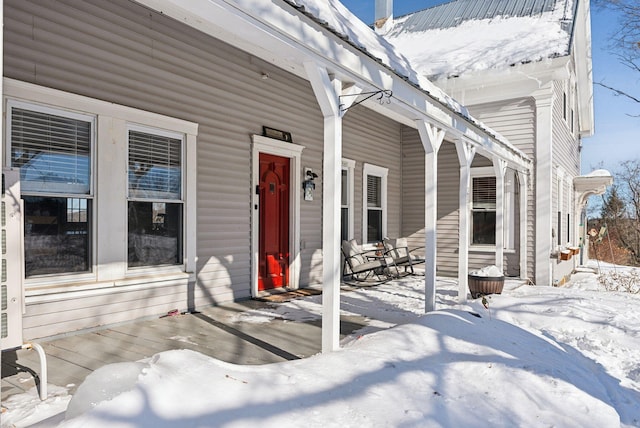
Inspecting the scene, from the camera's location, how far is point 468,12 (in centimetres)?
1116

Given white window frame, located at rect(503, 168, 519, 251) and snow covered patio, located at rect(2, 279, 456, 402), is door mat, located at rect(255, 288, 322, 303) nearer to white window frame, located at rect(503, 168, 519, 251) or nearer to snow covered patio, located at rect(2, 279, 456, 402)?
snow covered patio, located at rect(2, 279, 456, 402)

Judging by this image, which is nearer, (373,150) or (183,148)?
(183,148)

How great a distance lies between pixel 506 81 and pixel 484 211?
8.34 ft

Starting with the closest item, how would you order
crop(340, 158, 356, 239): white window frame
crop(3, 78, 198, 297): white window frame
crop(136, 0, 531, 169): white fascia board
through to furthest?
1. crop(136, 0, 531, 169): white fascia board
2. crop(3, 78, 198, 297): white window frame
3. crop(340, 158, 356, 239): white window frame

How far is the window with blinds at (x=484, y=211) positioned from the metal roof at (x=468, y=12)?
3775mm

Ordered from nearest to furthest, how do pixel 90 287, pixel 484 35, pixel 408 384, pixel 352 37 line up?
pixel 408 384 → pixel 352 37 → pixel 90 287 → pixel 484 35

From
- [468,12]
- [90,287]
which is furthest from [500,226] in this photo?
[90,287]

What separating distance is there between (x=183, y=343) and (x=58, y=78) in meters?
2.60

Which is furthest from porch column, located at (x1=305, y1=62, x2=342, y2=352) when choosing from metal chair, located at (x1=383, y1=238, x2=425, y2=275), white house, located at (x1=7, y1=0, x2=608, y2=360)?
metal chair, located at (x1=383, y1=238, x2=425, y2=275)

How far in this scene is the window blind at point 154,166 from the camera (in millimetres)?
4555

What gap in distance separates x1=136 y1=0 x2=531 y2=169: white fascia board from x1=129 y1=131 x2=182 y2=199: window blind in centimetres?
133

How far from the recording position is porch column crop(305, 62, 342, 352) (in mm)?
3212

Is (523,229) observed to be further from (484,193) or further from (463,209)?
(463,209)

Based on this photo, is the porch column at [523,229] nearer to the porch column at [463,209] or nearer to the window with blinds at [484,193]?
the window with blinds at [484,193]
